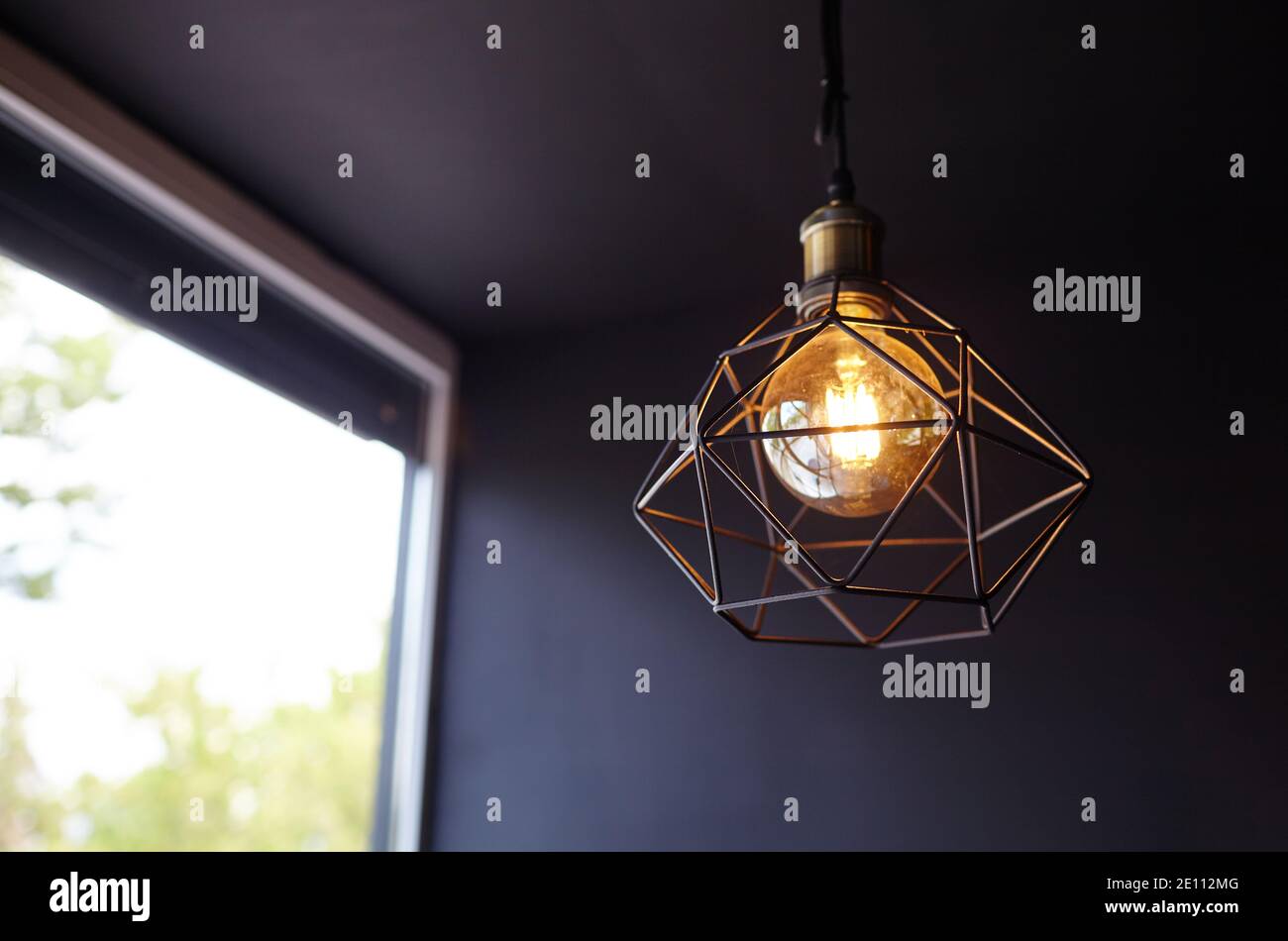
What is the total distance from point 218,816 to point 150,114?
3.77 ft

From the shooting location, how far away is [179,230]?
6.49 feet

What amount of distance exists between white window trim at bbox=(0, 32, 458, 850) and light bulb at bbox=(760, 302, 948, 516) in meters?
1.43

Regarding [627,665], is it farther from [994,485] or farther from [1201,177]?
[1201,177]

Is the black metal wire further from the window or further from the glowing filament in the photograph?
the window

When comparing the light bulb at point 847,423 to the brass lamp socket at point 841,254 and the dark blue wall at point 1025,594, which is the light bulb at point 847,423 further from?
the dark blue wall at point 1025,594

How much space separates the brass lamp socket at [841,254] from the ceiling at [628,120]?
827 mm

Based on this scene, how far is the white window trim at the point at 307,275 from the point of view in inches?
68.0

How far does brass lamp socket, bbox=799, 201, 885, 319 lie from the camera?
0.86 metres

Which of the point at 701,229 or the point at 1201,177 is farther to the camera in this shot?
the point at 701,229

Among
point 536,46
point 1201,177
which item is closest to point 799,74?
point 536,46

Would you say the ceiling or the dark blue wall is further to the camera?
the dark blue wall

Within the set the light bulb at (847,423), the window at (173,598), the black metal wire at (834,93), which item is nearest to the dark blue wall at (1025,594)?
the window at (173,598)

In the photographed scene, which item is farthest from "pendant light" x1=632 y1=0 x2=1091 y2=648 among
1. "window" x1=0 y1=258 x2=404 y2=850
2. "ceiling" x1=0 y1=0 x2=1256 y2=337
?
"window" x1=0 y1=258 x2=404 y2=850

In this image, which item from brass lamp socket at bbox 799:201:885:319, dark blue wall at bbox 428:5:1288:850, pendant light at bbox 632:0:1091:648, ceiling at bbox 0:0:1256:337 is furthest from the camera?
dark blue wall at bbox 428:5:1288:850
